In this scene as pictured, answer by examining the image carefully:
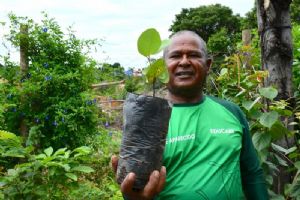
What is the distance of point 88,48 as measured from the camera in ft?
18.7

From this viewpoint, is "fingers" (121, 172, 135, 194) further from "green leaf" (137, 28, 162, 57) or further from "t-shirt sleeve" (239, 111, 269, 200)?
"t-shirt sleeve" (239, 111, 269, 200)

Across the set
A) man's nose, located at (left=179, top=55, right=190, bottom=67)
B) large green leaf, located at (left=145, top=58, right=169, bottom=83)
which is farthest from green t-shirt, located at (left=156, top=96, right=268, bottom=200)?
large green leaf, located at (left=145, top=58, right=169, bottom=83)

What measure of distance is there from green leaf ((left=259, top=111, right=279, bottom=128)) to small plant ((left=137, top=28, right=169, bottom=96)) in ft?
3.00

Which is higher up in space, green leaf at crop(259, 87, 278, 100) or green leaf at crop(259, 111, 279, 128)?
green leaf at crop(259, 87, 278, 100)

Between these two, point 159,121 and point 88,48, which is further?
point 88,48

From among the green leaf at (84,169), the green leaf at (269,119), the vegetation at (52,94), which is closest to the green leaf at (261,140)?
the green leaf at (269,119)

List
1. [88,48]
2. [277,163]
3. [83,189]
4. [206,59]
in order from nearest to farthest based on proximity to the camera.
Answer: [206,59]
[277,163]
[83,189]
[88,48]

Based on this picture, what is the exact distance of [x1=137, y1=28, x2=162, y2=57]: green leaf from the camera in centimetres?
153

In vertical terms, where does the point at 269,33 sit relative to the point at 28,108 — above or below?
above

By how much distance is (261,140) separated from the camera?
7.89ft

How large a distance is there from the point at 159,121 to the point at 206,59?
0.51 metres

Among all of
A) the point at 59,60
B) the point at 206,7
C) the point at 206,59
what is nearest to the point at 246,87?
the point at 206,59

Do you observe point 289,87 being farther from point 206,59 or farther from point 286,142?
point 206,59

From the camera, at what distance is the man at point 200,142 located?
1752 mm
